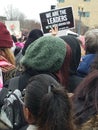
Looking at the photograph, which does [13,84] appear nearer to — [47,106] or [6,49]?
[6,49]

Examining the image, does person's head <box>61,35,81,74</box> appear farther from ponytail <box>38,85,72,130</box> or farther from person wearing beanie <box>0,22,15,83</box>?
ponytail <box>38,85,72,130</box>

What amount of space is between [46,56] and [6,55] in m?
0.73

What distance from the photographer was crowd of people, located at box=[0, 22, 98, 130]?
2.70 m

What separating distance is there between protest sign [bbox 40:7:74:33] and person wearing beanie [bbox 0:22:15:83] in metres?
2.61

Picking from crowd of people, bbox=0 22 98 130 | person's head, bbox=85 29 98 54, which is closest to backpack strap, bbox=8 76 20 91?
crowd of people, bbox=0 22 98 130

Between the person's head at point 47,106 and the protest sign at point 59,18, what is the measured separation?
4.15 m

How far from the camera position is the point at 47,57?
11.9ft

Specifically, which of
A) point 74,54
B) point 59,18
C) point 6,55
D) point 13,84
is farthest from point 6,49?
point 59,18

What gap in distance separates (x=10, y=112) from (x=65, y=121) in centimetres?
71

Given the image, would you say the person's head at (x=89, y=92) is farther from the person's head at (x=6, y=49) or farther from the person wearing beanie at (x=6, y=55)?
the person's head at (x=6, y=49)

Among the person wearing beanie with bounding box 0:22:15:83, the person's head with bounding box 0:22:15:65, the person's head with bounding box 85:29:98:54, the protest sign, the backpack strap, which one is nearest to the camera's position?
the backpack strap

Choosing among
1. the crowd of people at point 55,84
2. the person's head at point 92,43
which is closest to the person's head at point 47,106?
the crowd of people at point 55,84

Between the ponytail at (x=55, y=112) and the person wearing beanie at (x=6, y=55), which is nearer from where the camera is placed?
the ponytail at (x=55, y=112)

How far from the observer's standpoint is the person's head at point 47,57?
3.61 metres
